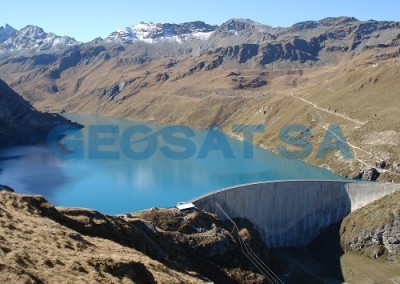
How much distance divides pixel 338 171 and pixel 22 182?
65529 millimetres

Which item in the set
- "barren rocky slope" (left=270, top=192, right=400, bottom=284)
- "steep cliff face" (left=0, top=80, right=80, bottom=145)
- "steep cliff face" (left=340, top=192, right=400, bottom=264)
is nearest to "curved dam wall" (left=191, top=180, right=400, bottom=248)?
"barren rocky slope" (left=270, top=192, right=400, bottom=284)

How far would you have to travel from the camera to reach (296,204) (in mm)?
66000

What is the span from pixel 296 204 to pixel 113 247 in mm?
39985

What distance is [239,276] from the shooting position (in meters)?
46.2

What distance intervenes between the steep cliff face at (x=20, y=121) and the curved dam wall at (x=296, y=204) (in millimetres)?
104187

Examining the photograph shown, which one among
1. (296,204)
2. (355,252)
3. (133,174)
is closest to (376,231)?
(355,252)

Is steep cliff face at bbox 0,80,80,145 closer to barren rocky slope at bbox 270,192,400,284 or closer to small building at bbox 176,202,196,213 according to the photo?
small building at bbox 176,202,196,213

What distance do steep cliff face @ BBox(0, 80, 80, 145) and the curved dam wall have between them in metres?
104

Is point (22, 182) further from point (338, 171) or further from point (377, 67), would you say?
point (377, 67)

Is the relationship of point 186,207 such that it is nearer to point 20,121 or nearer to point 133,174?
point 133,174

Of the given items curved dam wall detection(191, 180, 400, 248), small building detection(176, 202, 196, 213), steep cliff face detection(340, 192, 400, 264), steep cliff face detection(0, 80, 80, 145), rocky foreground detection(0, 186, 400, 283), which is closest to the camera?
rocky foreground detection(0, 186, 400, 283)

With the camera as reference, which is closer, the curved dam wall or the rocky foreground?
the rocky foreground

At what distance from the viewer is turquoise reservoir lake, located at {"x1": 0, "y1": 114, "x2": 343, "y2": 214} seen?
80.1m

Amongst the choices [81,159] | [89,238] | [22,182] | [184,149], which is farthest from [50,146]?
[89,238]
